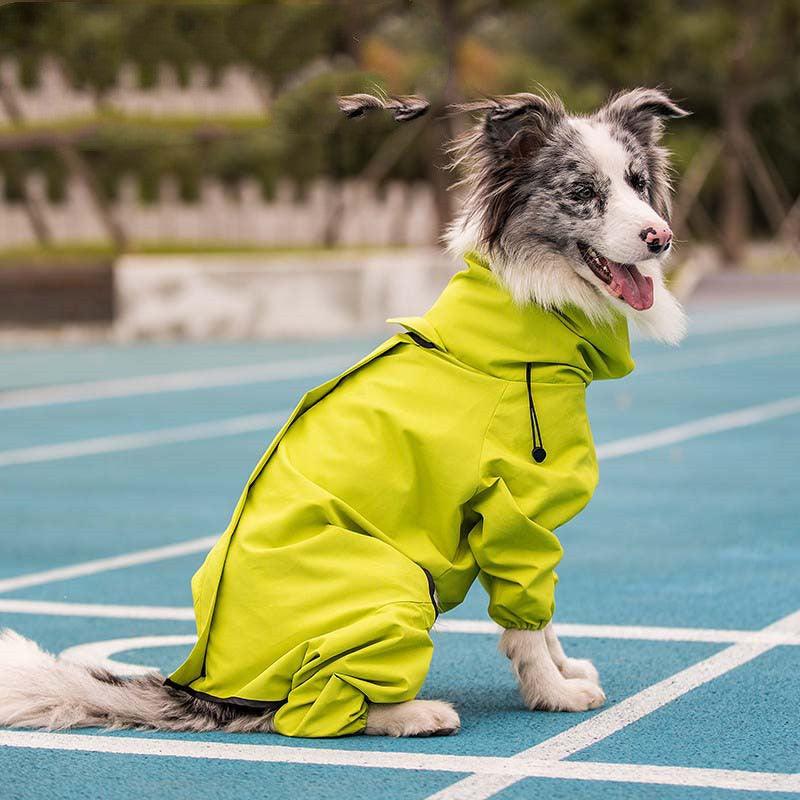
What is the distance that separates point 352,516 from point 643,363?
16243 millimetres

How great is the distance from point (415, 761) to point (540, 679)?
2.29 ft

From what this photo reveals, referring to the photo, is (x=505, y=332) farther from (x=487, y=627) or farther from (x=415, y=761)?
(x=487, y=627)

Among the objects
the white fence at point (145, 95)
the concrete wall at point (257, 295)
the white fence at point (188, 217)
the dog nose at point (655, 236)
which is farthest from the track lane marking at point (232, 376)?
the dog nose at point (655, 236)

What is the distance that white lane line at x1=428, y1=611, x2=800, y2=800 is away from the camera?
15.8ft

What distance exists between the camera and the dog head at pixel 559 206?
5.50 m

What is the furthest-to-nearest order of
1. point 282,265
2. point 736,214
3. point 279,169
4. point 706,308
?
point 736,214 < point 706,308 < point 279,169 < point 282,265

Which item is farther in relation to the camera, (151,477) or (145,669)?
(151,477)

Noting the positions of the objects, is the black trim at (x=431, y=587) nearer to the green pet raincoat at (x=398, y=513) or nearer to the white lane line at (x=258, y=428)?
the green pet raincoat at (x=398, y=513)

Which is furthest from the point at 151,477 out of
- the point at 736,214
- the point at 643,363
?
the point at 736,214

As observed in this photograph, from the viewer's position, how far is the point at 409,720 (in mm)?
5273

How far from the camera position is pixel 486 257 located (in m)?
5.63

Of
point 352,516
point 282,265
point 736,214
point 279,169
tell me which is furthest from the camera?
point 736,214

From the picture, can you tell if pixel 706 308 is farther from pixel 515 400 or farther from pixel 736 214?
pixel 515 400

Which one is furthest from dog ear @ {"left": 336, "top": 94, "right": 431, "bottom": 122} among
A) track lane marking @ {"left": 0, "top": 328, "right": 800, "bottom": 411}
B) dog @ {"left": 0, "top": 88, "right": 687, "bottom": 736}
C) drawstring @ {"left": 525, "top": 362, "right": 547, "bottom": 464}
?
track lane marking @ {"left": 0, "top": 328, "right": 800, "bottom": 411}
